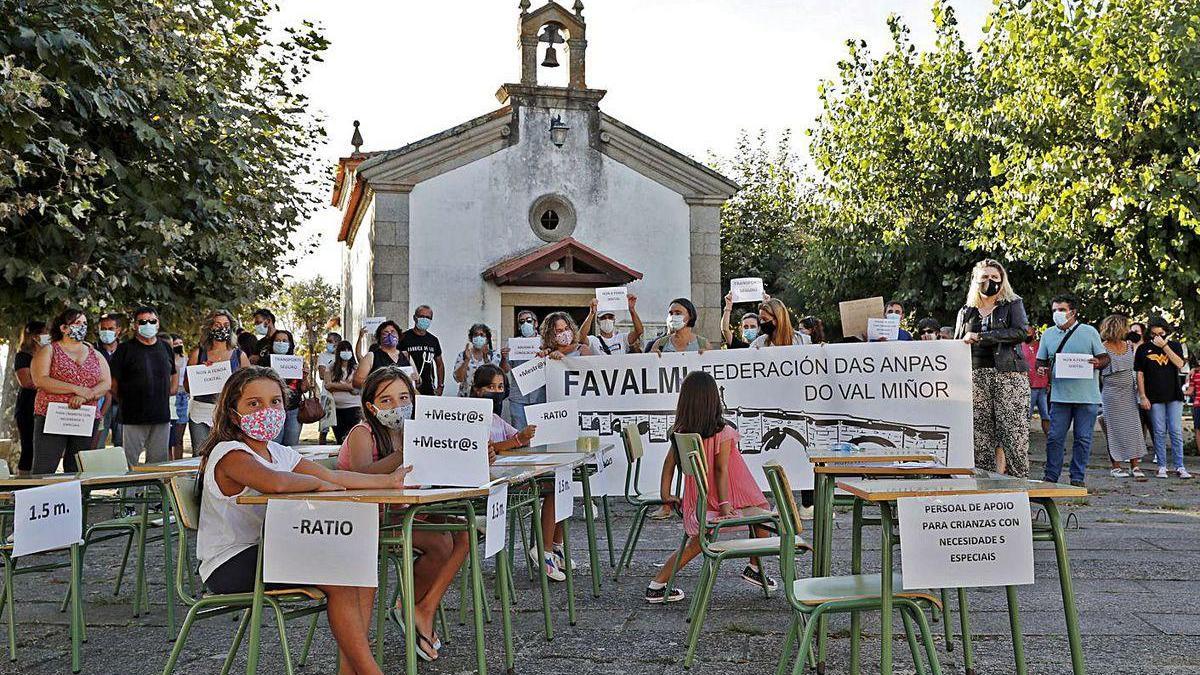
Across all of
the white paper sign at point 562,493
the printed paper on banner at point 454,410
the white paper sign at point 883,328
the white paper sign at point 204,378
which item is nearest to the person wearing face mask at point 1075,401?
the white paper sign at point 883,328

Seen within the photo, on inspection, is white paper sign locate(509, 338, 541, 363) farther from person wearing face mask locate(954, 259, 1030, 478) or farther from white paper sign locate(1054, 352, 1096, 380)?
white paper sign locate(1054, 352, 1096, 380)

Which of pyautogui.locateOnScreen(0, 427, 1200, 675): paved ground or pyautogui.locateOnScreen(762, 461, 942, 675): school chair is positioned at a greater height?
pyautogui.locateOnScreen(762, 461, 942, 675): school chair

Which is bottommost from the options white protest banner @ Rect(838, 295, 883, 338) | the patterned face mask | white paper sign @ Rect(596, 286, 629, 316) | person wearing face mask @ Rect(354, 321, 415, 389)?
the patterned face mask

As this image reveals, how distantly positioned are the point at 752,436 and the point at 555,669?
207 inches

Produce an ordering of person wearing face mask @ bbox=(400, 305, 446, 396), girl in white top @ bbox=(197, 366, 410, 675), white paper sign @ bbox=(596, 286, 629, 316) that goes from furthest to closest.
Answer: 1. person wearing face mask @ bbox=(400, 305, 446, 396)
2. white paper sign @ bbox=(596, 286, 629, 316)
3. girl in white top @ bbox=(197, 366, 410, 675)

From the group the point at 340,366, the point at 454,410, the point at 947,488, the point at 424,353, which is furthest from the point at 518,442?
the point at 340,366

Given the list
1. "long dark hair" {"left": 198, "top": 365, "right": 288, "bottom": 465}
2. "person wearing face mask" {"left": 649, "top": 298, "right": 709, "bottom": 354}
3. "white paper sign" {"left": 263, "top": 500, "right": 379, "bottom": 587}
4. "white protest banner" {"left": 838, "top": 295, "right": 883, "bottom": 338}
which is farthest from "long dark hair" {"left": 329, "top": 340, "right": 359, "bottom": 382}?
"white paper sign" {"left": 263, "top": 500, "right": 379, "bottom": 587}

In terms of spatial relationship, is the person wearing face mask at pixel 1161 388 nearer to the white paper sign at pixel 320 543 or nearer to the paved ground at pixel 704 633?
the paved ground at pixel 704 633

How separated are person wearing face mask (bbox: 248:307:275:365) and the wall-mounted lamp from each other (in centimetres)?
882

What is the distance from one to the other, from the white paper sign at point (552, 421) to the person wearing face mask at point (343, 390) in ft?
19.5

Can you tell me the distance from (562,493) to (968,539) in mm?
2619

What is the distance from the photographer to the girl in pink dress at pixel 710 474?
6.33m

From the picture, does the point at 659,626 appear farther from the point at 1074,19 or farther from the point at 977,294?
the point at 1074,19

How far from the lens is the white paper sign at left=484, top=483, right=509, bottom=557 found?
476cm
